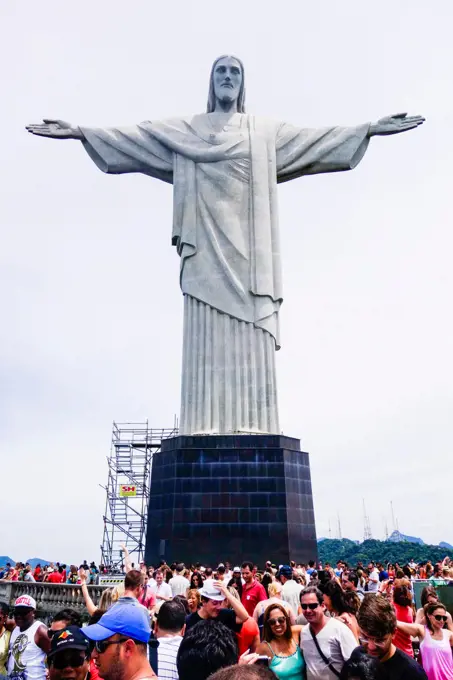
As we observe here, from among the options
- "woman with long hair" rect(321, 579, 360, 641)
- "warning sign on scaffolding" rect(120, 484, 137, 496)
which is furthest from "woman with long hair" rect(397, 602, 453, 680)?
"warning sign on scaffolding" rect(120, 484, 137, 496)

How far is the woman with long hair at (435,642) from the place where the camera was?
15.0 ft

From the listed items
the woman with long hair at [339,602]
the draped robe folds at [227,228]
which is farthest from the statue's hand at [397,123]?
the woman with long hair at [339,602]

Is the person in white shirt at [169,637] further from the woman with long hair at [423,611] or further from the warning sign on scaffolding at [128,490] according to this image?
the warning sign on scaffolding at [128,490]

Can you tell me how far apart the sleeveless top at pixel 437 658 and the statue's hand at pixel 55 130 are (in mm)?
16570

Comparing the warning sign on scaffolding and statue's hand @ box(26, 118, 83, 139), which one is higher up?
statue's hand @ box(26, 118, 83, 139)

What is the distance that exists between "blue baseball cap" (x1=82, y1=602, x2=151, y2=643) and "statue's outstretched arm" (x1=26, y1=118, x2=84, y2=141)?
1677 centimetres

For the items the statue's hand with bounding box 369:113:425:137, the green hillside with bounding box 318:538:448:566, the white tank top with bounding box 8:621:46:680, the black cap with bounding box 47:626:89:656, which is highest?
the statue's hand with bounding box 369:113:425:137

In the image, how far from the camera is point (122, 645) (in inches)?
109

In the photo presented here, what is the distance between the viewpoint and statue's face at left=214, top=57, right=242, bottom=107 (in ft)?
59.8

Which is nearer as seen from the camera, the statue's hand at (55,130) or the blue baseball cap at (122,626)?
the blue baseball cap at (122,626)

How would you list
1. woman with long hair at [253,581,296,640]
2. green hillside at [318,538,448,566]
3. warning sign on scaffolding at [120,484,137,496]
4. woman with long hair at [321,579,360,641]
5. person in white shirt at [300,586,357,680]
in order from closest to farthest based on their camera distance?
1. person in white shirt at [300,586,357,680]
2. woman with long hair at [253,581,296,640]
3. woman with long hair at [321,579,360,641]
4. warning sign on scaffolding at [120,484,137,496]
5. green hillside at [318,538,448,566]

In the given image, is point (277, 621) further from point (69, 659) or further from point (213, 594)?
point (69, 659)

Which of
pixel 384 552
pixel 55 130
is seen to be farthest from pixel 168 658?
pixel 384 552

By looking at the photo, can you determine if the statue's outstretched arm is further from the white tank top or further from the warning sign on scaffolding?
the warning sign on scaffolding
